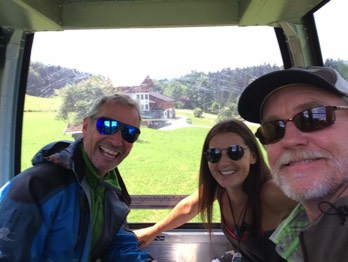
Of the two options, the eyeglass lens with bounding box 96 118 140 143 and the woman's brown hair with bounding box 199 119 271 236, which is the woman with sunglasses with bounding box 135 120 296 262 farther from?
the eyeglass lens with bounding box 96 118 140 143

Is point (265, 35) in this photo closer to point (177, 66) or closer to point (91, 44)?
point (177, 66)

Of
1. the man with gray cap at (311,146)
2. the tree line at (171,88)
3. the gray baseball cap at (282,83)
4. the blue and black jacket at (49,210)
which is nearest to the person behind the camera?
the man with gray cap at (311,146)

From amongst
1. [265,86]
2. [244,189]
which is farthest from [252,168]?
[265,86]

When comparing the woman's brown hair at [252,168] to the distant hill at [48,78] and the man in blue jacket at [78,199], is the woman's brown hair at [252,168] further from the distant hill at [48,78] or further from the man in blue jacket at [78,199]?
the distant hill at [48,78]

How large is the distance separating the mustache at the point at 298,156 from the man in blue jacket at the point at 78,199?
→ 112 centimetres

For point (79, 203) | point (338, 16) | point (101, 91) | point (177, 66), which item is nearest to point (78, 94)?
point (101, 91)

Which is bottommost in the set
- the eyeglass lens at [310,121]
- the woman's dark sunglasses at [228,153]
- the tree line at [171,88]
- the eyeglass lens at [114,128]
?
the woman's dark sunglasses at [228,153]

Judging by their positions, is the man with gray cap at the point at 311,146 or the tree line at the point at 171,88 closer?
the man with gray cap at the point at 311,146

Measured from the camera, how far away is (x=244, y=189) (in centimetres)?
246

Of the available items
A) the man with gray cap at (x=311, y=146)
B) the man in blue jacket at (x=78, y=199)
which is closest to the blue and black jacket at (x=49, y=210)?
the man in blue jacket at (x=78, y=199)

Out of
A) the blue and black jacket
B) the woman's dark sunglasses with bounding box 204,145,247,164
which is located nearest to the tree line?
the woman's dark sunglasses with bounding box 204,145,247,164

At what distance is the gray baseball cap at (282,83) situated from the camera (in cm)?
126

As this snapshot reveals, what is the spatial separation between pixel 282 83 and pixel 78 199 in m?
1.23

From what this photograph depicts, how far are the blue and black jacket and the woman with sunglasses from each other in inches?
35.8
